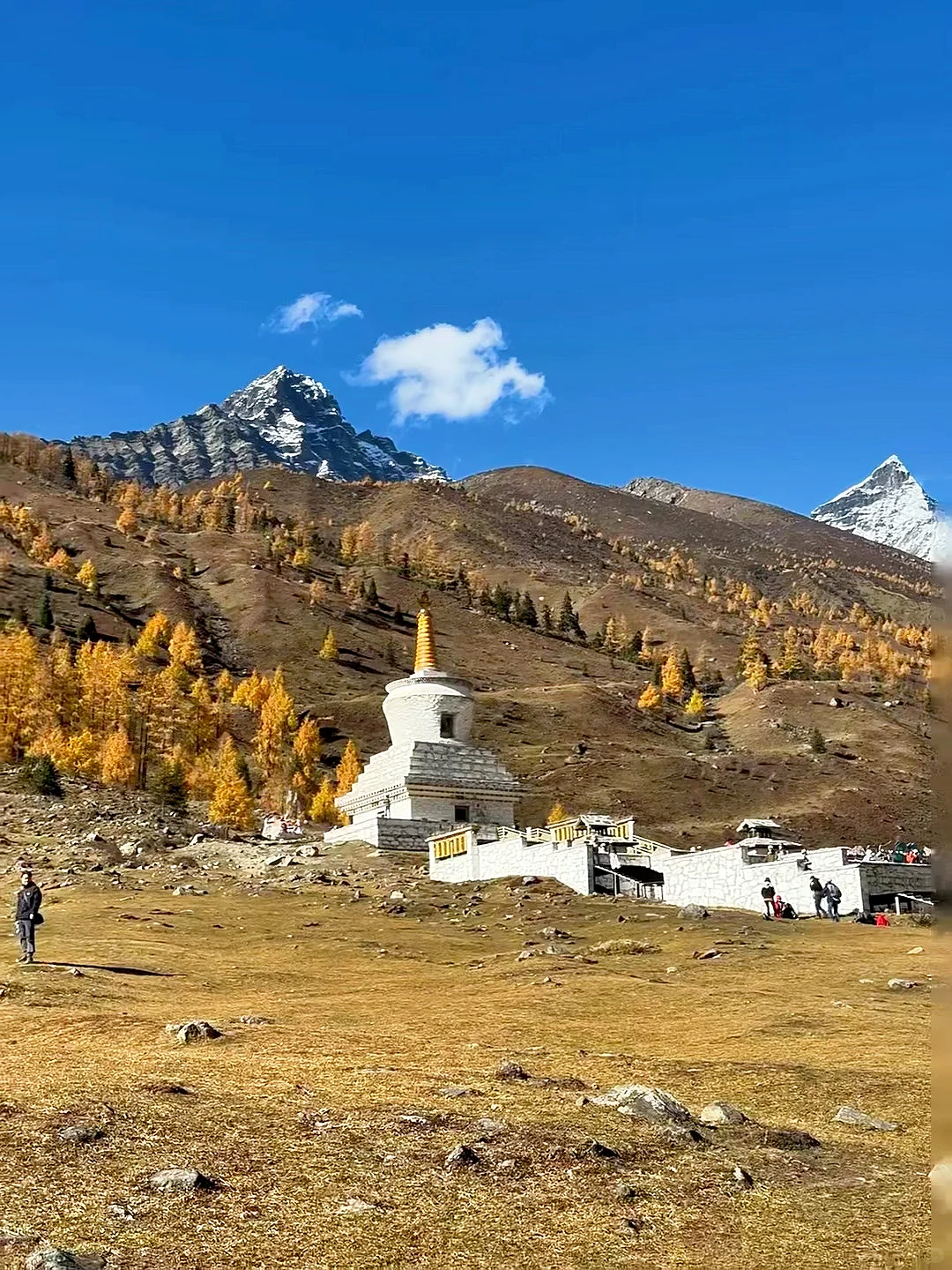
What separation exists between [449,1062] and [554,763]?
119 meters

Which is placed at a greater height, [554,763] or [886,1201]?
[554,763]

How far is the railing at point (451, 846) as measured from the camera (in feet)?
151

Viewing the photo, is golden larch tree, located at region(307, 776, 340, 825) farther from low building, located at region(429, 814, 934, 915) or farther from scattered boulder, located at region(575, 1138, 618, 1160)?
scattered boulder, located at region(575, 1138, 618, 1160)

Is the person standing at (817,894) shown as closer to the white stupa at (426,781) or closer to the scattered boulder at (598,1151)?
the white stupa at (426,781)

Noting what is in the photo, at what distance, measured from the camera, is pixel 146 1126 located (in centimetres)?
1258

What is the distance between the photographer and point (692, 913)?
35.3 meters

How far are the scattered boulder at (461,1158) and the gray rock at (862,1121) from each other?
4761 mm

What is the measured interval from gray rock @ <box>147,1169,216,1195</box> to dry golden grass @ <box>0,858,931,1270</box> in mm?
150

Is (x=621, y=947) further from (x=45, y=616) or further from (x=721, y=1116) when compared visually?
(x=45, y=616)

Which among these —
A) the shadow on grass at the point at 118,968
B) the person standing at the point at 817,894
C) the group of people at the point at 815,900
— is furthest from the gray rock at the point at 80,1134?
the person standing at the point at 817,894

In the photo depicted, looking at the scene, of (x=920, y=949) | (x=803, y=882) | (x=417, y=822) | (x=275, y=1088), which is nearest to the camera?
(x=275, y=1088)

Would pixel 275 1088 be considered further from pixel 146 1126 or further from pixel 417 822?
pixel 417 822

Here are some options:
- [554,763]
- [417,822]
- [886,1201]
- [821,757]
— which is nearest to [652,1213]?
[886,1201]

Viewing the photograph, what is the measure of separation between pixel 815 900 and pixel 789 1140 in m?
25.0
